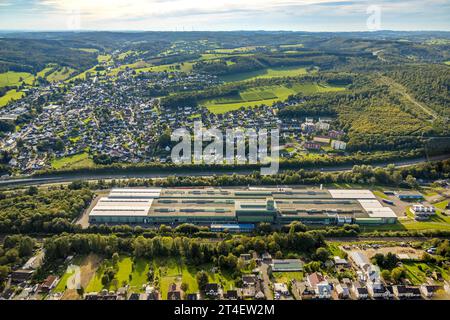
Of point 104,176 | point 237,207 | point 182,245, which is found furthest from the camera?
point 104,176

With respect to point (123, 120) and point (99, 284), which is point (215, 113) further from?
point (99, 284)

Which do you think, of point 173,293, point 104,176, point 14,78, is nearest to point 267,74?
point 104,176

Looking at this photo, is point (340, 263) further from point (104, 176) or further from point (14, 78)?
point (14, 78)

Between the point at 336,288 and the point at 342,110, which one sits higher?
the point at 342,110

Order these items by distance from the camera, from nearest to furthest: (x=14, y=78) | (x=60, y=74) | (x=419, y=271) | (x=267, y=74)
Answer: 1. (x=419, y=271)
2. (x=14, y=78)
3. (x=267, y=74)
4. (x=60, y=74)

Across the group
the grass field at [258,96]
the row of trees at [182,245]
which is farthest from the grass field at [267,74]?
the row of trees at [182,245]
